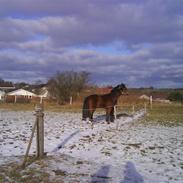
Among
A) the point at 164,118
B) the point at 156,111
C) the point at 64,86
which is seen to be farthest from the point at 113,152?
the point at 64,86

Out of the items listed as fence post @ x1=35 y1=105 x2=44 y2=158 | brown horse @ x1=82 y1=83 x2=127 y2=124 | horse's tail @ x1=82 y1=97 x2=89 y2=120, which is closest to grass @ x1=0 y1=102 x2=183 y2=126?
brown horse @ x1=82 y1=83 x2=127 y2=124

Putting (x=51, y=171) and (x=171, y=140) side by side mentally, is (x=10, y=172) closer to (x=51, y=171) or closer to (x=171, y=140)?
(x=51, y=171)

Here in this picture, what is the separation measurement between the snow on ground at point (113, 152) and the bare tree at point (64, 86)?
41.6 meters

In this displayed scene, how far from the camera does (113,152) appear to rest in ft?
40.9

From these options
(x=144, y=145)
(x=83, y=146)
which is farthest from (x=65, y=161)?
(x=144, y=145)

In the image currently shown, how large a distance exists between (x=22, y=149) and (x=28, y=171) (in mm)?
3114

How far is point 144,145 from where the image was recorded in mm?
13844

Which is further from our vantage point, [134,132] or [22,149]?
[134,132]

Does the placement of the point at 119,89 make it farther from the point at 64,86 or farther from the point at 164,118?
the point at 64,86

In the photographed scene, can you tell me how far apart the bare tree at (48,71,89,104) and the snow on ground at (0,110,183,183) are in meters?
41.6

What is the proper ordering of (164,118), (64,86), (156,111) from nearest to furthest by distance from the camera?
(164,118) < (156,111) < (64,86)

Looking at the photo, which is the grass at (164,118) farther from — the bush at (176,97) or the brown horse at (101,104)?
the bush at (176,97)

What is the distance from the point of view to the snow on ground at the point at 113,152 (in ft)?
31.3

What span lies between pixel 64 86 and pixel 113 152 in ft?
159
